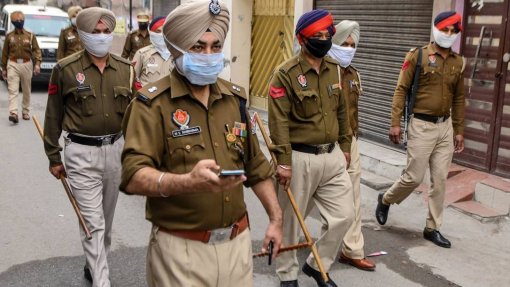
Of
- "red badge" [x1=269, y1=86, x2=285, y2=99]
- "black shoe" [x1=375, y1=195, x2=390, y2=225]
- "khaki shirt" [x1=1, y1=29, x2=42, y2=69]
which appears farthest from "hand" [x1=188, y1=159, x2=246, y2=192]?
"khaki shirt" [x1=1, y1=29, x2=42, y2=69]

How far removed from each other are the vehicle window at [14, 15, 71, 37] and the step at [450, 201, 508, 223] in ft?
42.4

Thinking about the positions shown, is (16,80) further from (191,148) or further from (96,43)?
(191,148)

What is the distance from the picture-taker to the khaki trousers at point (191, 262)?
2729 mm

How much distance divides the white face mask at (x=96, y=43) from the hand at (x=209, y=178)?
104 inches

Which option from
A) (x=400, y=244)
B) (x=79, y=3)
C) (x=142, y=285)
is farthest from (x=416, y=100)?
(x=79, y=3)

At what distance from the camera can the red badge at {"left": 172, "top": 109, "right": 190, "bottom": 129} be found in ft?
8.77

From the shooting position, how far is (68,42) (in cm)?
1186

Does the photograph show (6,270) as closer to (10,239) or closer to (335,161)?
(10,239)

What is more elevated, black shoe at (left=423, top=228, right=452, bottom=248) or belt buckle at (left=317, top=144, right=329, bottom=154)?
belt buckle at (left=317, top=144, right=329, bottom=154)

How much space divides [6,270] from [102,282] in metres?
1.19

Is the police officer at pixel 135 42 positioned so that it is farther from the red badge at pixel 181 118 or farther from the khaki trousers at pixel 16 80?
the red badge at pixel 181 118

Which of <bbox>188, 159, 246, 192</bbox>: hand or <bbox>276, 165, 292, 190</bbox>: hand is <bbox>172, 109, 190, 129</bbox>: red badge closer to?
<bbox>188, 159, 246, 192</bbox>: hand

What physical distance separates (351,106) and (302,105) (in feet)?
3.17

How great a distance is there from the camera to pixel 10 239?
568 cm
